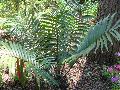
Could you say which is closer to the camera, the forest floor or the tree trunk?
the forest floor

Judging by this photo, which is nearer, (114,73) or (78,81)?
(78,81)

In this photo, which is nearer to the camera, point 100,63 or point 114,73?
point 114,73

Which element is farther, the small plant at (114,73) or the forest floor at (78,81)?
the small plant at (114,73)

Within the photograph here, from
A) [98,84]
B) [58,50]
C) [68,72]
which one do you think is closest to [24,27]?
[58,50]

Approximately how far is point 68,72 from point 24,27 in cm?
85

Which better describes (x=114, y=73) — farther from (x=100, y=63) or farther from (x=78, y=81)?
(x=78, y=81)

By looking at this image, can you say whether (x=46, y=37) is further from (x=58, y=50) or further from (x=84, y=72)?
(x=84, y=72)

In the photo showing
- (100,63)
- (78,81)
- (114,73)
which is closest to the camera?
(78,81)

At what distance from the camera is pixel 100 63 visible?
5246 mm

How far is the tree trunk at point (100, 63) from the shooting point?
4.76 m

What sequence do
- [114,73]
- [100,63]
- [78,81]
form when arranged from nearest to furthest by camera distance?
[78,81], [114,73], [100,63]

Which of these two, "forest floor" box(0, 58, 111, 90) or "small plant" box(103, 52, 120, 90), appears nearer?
"forest floor" box(0, 58, 111, 90)

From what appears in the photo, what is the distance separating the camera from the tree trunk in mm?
4762

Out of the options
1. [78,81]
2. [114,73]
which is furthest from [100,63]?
[78,81]
